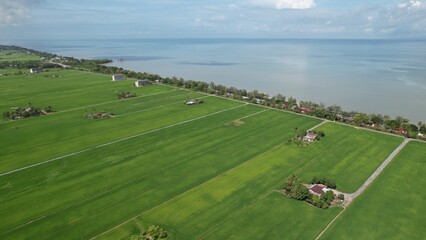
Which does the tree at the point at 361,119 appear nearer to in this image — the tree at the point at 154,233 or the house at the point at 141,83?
the tree at the point at 154,233

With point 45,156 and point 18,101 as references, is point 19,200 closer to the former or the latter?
point 45,156

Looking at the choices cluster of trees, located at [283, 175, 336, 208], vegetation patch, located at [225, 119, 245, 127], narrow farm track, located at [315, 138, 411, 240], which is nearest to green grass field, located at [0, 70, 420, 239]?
vegetation patch, located at [225, 119, 245, 127]

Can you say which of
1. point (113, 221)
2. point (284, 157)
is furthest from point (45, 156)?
point (284, 157)

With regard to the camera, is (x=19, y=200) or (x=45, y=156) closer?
(x=19, y=200)

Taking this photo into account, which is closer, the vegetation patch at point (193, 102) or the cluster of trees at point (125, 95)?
the vegetation patch at point (193, 102)

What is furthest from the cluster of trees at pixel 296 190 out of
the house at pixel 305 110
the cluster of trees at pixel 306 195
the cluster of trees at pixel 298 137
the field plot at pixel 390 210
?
the house at pixel 305 110

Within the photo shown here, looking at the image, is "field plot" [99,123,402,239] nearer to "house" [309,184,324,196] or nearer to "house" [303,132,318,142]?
"house" [309,184,324,196]
